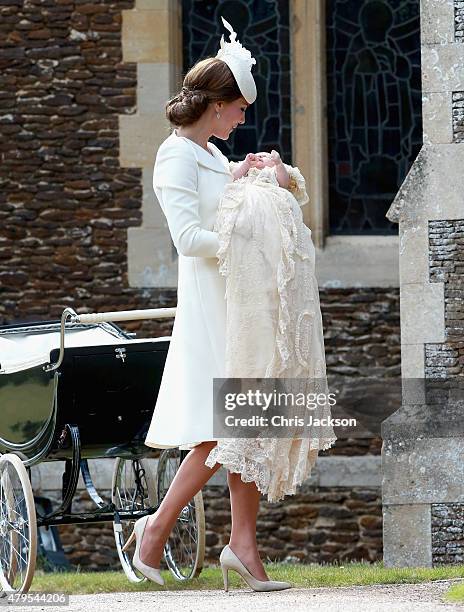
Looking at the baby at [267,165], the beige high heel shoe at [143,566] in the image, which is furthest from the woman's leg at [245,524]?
the baby at [267,165]

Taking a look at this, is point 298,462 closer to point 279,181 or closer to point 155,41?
point 279,181

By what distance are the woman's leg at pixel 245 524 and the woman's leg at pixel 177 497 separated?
11 centimetres

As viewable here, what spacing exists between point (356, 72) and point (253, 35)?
2.58 feet

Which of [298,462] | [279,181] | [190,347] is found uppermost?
[279,181]

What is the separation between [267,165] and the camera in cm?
546

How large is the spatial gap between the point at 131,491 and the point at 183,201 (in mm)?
2120

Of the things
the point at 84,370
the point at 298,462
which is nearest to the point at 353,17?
the point at 84,370

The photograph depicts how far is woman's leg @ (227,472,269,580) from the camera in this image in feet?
17.0

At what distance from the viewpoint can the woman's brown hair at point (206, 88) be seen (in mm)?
5340

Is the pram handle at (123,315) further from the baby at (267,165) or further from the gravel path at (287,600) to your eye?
the gravel path at (287,600)

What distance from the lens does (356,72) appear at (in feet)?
35.3

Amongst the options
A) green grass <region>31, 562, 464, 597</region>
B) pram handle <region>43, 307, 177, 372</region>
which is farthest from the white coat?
green grass <region>31, 562, 464, 597</region>

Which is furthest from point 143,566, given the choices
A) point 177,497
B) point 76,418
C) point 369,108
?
point 369,108

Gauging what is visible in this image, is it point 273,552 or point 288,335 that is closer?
point 288,335
